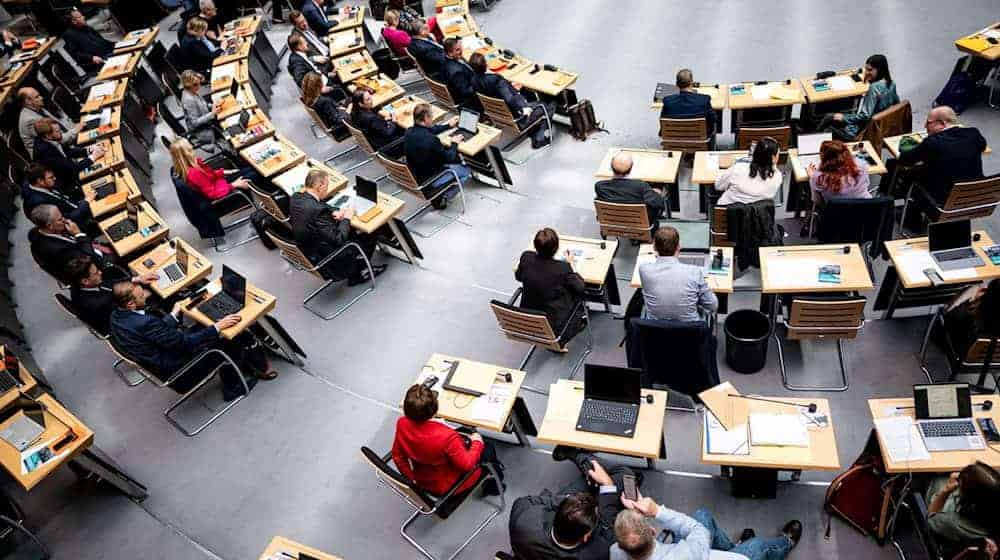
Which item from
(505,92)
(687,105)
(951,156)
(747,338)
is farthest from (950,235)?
(505,92)

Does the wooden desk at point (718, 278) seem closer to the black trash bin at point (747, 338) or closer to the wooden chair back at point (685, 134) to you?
the black trash bin at point (747, 338)

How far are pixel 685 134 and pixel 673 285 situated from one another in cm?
336

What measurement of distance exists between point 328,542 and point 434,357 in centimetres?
170

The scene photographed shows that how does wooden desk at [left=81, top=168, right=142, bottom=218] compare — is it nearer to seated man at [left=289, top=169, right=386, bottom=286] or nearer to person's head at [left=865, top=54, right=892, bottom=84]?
seated man at [left=289, top=169, right=386, bottom=286]

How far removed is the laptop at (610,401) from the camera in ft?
16.2

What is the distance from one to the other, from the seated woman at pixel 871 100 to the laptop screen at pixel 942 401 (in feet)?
14.0

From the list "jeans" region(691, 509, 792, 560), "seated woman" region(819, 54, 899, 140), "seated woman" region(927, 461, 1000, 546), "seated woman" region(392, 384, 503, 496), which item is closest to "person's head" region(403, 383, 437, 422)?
"seated woman" region(392, 384, 503, 496)

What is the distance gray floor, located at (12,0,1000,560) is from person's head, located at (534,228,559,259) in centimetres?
129

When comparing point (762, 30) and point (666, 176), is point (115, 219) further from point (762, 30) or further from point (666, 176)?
point (762, 30)

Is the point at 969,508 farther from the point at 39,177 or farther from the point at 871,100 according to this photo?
the point at 39,177

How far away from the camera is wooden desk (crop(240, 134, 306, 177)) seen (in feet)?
28.3

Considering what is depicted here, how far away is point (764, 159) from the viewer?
6.45 m

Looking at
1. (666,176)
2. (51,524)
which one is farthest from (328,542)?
(666,176)

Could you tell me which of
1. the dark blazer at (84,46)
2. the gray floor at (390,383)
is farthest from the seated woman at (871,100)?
the dark blazer at (84,46)
